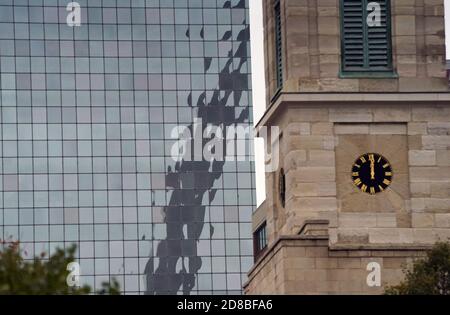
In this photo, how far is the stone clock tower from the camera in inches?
4186

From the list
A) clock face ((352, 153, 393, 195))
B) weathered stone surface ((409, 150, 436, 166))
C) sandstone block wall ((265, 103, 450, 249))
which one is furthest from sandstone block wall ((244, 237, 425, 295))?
weathered stone surface ((409, 150, 436, 166))

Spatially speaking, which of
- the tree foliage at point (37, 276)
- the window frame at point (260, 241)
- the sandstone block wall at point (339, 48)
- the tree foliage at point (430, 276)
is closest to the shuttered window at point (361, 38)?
the sandstone block wall at point (339, 48)

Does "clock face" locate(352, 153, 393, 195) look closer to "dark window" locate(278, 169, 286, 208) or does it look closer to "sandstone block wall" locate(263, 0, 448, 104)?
"sandstone block wall" locate(263, 0, 448, 104)

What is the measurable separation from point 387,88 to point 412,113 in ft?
4.86

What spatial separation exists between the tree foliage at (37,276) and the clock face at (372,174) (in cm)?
5485

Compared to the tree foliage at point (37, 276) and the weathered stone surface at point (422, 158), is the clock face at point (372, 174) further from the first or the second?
the tree foliage at point (37, 276)

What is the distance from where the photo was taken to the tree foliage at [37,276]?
51594mm

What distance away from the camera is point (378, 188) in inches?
4210

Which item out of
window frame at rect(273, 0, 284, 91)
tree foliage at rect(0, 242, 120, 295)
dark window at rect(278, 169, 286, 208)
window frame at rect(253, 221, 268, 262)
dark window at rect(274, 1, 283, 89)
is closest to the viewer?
tree foliage at rect(0, 242, 120, 295)

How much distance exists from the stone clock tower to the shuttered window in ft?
0.14

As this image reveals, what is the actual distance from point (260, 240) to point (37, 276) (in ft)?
226

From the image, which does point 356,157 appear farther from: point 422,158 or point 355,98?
point 422,158
